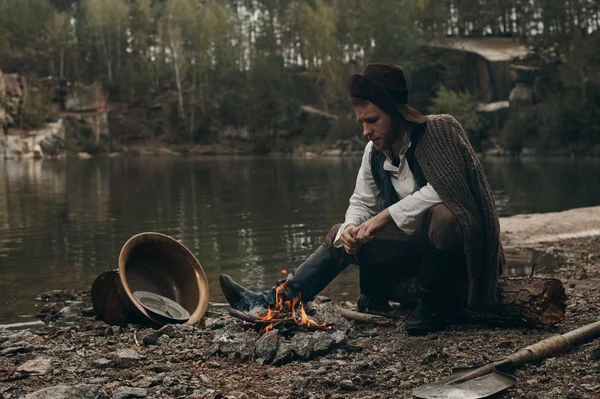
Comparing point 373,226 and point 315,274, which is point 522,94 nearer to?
point 315,274

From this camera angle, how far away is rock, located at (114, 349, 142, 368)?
660 centimetres

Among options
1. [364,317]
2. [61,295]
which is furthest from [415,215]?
[61,295]

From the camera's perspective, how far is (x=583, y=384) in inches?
210

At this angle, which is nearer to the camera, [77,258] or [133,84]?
[77,258]

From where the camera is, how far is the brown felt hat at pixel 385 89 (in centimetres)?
689

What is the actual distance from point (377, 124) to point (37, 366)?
3.32m

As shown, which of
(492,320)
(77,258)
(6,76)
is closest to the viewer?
(492,320)

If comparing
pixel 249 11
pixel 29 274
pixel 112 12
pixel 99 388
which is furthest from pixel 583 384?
pixel 249 11

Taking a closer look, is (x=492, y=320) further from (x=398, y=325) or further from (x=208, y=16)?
(x=208, y=16)

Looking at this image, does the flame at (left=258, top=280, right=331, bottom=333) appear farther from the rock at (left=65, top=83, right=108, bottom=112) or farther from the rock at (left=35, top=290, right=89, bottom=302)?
the rock at (left=65, top=83, right=108, bottom=112)

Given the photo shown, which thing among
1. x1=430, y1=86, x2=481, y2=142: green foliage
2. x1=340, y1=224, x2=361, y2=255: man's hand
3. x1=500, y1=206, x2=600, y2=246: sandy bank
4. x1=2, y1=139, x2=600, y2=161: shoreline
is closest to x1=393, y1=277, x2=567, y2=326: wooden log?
x1=340, y1=224, x2=361, y2=255: man's hand

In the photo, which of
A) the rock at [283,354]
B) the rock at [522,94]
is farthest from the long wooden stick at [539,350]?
the rock at [522,94]

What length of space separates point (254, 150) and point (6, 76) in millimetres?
27574

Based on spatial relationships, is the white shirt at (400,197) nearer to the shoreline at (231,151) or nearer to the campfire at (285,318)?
the campfire at (285,318)
